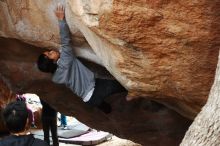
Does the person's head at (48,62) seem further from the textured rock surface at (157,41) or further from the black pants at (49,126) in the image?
the black pants at (49,126)

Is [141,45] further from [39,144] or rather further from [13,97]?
[13,97]

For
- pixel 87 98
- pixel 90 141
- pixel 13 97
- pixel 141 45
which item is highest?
pixel 141 45

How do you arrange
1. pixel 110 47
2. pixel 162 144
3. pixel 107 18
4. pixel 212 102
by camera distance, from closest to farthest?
1. pixel 212 102
2. pixel 107 18
3. pixel 110 47
4. pixel 162 144

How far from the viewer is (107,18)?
138 inches

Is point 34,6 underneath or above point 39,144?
above

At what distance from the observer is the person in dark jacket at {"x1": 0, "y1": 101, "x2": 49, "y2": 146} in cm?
317

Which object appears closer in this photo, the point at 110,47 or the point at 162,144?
the point at 110,47

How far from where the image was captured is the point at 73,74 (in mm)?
4598

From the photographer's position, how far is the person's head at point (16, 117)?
10.4 ft

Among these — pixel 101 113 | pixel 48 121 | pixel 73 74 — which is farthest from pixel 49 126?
pixel 73 74

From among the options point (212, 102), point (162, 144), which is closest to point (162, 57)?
point (212, 102)

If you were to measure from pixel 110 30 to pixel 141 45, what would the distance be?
0.27m

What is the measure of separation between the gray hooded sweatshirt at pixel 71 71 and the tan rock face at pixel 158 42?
0.25 m

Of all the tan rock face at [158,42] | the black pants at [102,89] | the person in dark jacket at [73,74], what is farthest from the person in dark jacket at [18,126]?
the black pants at [102,89]
